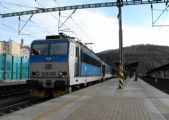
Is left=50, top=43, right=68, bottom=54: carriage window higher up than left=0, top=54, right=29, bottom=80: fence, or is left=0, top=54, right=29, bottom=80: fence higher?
left=50, top=43, right=68, bottom=54: carriage window

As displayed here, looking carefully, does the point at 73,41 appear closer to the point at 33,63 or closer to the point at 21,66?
the point at 33,63

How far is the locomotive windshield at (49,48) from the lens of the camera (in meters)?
20.9

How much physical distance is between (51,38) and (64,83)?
3.55 metres

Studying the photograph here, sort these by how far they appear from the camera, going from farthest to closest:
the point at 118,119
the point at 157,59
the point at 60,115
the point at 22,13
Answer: the point at 157,59
the point at 22,13
the point at 60,115
the point at 118,119

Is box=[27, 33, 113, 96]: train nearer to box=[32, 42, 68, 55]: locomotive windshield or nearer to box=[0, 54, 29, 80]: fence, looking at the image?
box=[32, 42, 68, 55]: locomotive windshield

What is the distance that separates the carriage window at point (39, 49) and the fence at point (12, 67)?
25.3 ft

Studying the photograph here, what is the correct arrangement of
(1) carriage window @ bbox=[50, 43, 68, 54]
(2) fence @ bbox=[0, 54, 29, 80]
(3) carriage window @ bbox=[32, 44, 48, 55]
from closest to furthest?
(1) carriage window @ bbox=[50, 43, 68, 54] → (3) carriage window @ bbox=[32, 44, 48, 55] → (2) fence @ bbox=[0, 54, 29, 80]

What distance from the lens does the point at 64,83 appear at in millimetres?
20031

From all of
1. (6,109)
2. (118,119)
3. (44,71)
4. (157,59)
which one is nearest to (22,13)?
(44,71)

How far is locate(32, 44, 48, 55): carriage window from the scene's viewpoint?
21.3 m

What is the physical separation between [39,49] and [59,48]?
51.5 inches

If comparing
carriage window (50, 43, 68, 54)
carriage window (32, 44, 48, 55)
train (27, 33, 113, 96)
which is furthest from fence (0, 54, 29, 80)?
carriage window (50, 43, 68, 54)

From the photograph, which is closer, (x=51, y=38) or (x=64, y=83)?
(x=64, y=83)

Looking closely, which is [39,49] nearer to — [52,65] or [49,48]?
[49,48]
